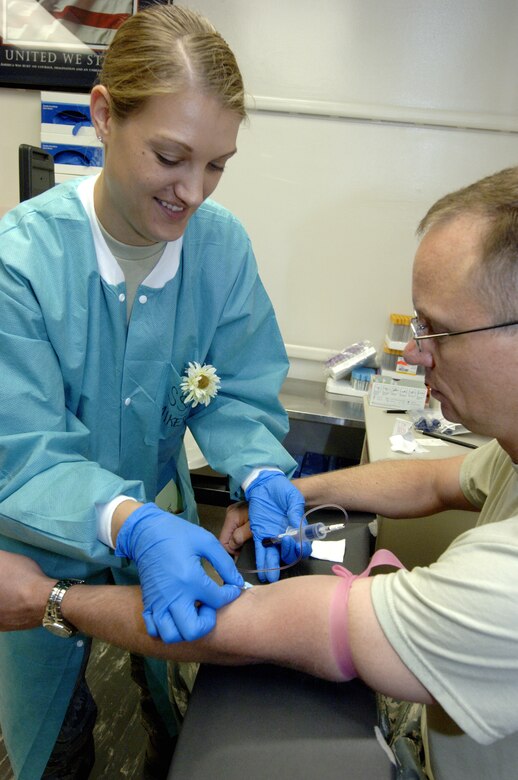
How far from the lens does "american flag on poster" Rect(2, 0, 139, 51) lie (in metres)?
2.73

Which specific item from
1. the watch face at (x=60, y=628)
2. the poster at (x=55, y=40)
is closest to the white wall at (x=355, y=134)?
the poster at (x=55, y=40)

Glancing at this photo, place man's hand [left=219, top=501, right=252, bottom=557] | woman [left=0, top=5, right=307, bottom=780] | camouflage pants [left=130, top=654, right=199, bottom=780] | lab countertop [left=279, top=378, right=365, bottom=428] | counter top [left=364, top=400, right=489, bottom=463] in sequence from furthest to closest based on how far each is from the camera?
lab countertop [left=279, top=378, right=365, bottom=428]
counter top [left=364, top=400, right=489, bottom=463]
camouflage pants [left=130, top=654, right=199, bottom=780]
man's hand [left=219, top=501, right=252, bottom=557]
woman [left=0, top=5, right=307, bottom=780]

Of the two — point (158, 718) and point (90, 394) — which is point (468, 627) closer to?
point (90, 394)

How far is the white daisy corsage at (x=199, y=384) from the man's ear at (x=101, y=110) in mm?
491

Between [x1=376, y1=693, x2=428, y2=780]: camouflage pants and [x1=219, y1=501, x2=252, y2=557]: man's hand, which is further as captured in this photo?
[x1=219, y1=501, x2=252, y2=557]: man's hand

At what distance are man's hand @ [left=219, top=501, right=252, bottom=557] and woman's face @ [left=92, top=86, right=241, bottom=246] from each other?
1.92 feet

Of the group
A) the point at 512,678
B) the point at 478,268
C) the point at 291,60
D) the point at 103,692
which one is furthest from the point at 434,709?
the point at 291,60

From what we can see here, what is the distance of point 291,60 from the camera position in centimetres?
254

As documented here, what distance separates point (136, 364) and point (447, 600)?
73 cm

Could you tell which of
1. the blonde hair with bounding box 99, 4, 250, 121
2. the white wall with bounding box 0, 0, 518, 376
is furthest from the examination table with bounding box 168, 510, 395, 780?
the white wall with bounding box 0, 0, 518, 376

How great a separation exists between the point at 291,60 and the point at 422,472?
6.76ft

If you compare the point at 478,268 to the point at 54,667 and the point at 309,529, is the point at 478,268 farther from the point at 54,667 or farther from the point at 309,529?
the point at 54,667

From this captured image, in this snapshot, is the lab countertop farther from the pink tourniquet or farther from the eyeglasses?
the pink tourniquet

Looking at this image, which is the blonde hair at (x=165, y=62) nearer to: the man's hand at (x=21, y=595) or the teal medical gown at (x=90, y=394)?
the teal medical gown at (x=90, y=394)
